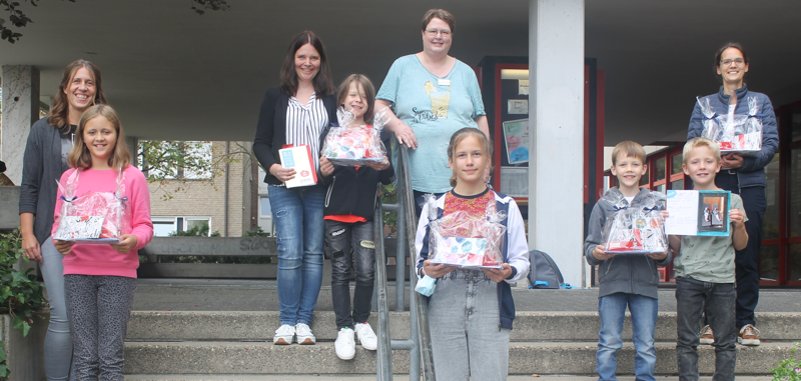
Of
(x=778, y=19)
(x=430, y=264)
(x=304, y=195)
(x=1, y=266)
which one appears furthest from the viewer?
(x=778, y=19)

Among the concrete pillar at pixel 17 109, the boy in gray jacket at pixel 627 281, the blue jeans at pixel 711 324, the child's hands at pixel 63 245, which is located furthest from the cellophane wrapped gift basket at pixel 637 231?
the concrete pillar at pixel 17 109

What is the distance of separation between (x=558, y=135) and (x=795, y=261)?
8666mm

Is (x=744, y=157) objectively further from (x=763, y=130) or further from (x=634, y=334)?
(x=634, y=334)

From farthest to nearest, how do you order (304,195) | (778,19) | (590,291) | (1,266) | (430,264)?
(778,19)
(590,291)
(304,195)
(1,266)
(430,264)

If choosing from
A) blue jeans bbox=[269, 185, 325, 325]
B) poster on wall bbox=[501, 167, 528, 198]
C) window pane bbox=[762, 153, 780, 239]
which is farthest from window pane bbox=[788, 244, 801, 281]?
blue jeans bbox=[269, 185, 325, 325]

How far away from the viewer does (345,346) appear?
512cm

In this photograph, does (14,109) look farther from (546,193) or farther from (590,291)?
(590,291)

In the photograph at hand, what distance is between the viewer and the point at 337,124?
526 cm

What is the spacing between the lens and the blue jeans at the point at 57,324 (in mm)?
4566

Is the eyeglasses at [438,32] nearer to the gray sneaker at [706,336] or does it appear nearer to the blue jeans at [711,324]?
the blue jeans at [711,324]

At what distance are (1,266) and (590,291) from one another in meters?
4.98

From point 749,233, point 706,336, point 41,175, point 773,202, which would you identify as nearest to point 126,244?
point 41,175

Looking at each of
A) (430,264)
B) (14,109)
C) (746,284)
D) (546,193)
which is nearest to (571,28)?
(546,193)

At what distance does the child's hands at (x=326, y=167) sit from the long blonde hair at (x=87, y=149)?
3.45ft
